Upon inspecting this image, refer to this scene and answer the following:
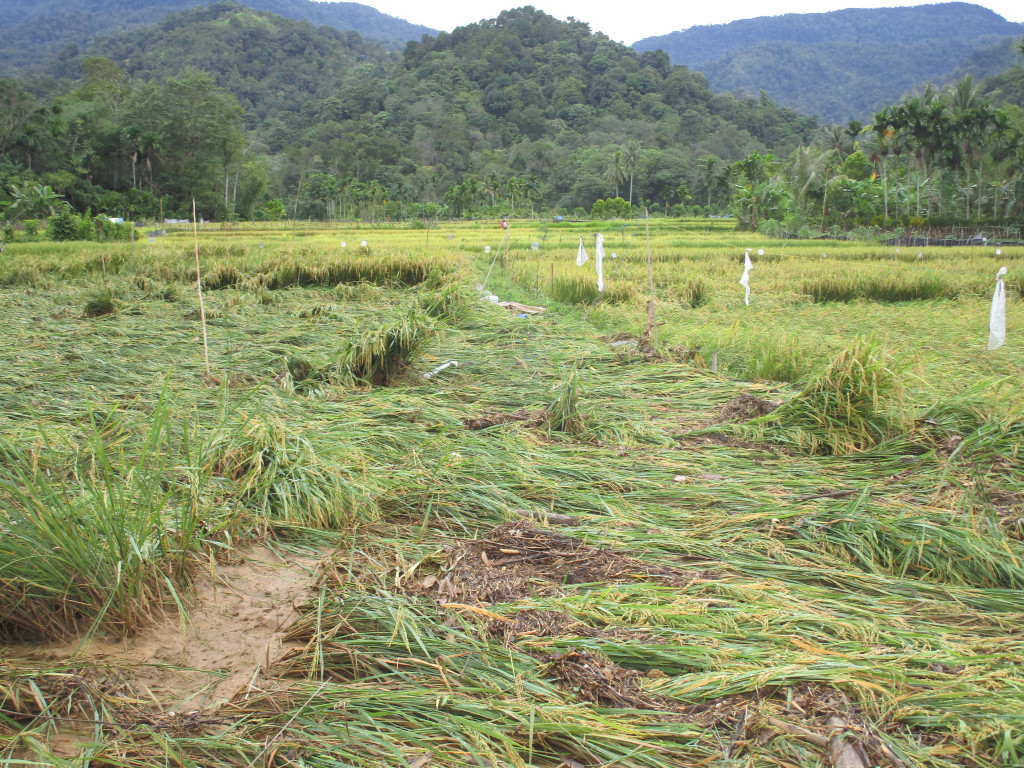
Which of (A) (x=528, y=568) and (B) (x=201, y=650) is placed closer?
(B) (x=201, y=650)

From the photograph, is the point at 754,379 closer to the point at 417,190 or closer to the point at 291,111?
the point at 417,190

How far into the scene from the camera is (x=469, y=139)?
61.6m

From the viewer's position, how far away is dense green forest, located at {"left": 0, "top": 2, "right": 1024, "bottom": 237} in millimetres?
31531

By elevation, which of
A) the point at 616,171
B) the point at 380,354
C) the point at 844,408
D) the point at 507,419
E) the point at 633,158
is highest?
the point at 633,158

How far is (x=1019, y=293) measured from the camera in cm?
1023

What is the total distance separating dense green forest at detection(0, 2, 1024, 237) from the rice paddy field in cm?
547

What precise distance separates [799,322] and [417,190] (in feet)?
140

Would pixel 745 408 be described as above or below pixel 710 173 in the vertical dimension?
below

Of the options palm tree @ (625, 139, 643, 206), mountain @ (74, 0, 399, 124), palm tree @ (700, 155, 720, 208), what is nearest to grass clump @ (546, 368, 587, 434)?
palm tree @ (625, 139, 643, 206)

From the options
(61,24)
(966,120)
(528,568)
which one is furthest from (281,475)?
(61,24)

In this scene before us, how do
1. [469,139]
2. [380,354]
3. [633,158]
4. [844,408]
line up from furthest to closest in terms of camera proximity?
1. [469,139]
2. [633,158]
3. [380,354]
4. [844,408]

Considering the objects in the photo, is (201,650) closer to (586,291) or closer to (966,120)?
(586,291)

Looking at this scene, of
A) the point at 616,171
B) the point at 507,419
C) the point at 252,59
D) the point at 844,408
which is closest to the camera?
the point at 844,408

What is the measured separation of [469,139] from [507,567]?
63440 mm
